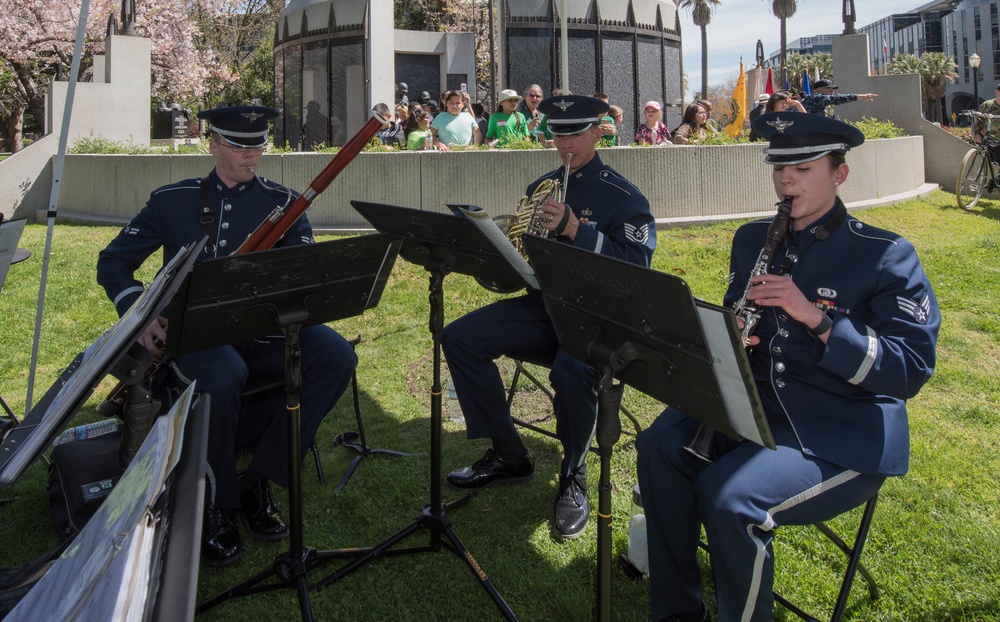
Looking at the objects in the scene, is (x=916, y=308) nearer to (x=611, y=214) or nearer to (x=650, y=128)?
(x=611, y=214)

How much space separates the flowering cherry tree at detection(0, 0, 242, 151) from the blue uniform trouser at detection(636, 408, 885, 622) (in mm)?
25689

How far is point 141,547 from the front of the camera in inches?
36.4

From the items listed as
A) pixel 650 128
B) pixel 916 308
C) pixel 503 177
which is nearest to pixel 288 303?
pixel 916 308

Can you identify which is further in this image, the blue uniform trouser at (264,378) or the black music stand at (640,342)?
the blue uniform trouser at (264,378)

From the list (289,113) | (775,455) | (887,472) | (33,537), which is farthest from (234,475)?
(289,113)

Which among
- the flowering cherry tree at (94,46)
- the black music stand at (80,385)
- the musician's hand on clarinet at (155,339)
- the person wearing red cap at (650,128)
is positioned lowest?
the flowering cherry tree at (94,46)

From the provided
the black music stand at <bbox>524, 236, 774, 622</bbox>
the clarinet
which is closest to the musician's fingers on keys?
the black music stand at <bbox>524, 236, 774, 622</bbox>

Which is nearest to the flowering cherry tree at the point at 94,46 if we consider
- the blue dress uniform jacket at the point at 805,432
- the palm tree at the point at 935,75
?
the blue dress uniform jacket at the point at 805,432

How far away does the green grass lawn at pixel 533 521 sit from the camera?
9.73ft

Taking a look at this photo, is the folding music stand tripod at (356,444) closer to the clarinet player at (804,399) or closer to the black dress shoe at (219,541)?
the black dress shoe at (219,541)

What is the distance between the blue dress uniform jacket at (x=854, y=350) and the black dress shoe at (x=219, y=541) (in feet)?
7.24

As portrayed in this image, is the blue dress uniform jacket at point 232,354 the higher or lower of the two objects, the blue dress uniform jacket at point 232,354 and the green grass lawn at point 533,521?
the higher

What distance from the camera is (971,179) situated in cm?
1073

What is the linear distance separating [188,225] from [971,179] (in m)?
10.5
